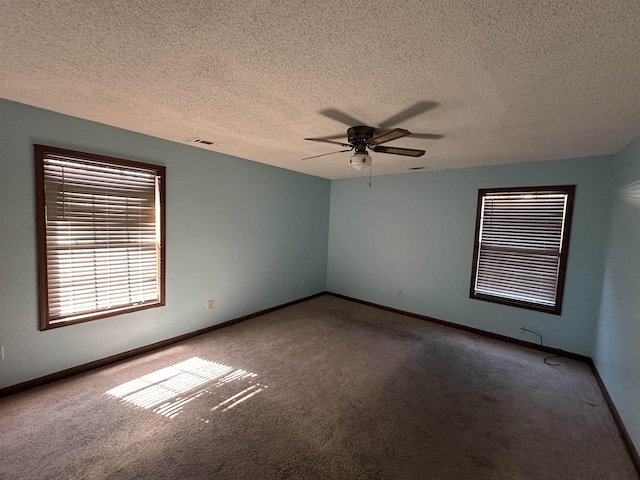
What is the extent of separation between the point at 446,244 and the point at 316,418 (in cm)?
313

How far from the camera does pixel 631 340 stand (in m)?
2.13

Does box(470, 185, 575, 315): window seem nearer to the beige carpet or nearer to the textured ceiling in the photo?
the beige carpet

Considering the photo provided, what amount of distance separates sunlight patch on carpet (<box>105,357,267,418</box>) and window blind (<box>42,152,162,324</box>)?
859 millimetres

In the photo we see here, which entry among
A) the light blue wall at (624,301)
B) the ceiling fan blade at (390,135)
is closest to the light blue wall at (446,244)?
the light blue wall at (624,301)

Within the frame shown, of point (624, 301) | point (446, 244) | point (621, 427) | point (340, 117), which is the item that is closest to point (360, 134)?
point (340, 117)

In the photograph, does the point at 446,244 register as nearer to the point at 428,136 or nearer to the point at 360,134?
the point at 428,136

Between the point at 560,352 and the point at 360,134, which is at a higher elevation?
the point at 360,134

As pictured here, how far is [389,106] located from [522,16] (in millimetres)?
939

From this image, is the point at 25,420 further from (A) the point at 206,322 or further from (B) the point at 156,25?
(B) the point at 156,25

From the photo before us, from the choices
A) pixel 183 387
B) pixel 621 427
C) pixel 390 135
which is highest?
pixel 390 135

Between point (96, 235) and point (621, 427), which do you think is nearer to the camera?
point (621, 427)

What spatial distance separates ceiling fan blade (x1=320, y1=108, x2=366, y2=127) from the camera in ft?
7.00

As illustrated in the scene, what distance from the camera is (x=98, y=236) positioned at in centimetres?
271

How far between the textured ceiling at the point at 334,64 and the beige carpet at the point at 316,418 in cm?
240
